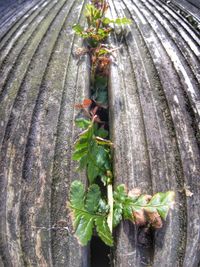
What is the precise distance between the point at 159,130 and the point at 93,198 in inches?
20.0

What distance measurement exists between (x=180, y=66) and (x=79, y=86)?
585 millimetres

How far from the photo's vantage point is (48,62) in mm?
2291

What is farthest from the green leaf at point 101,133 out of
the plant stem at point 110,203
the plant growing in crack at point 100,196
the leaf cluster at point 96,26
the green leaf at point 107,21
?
the green leaf at point 107,21

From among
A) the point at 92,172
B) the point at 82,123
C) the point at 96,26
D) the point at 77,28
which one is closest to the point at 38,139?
the point at 82,123

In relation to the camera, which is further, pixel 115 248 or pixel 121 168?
pixel 121 168

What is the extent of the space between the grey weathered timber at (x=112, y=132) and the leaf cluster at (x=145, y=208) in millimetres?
34

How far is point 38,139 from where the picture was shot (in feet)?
6.03

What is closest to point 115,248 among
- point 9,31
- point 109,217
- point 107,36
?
point 109,217

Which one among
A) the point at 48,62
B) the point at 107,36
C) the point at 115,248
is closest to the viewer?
the point at 115,248

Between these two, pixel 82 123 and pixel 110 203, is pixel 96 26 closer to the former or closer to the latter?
pixel 82 123

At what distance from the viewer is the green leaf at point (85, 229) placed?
57.1 inches

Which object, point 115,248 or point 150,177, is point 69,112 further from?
point 115,248

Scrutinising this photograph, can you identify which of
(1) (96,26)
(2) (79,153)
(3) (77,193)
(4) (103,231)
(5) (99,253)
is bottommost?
(5) (99,253)

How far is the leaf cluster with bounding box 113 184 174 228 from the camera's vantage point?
4.90 ft
